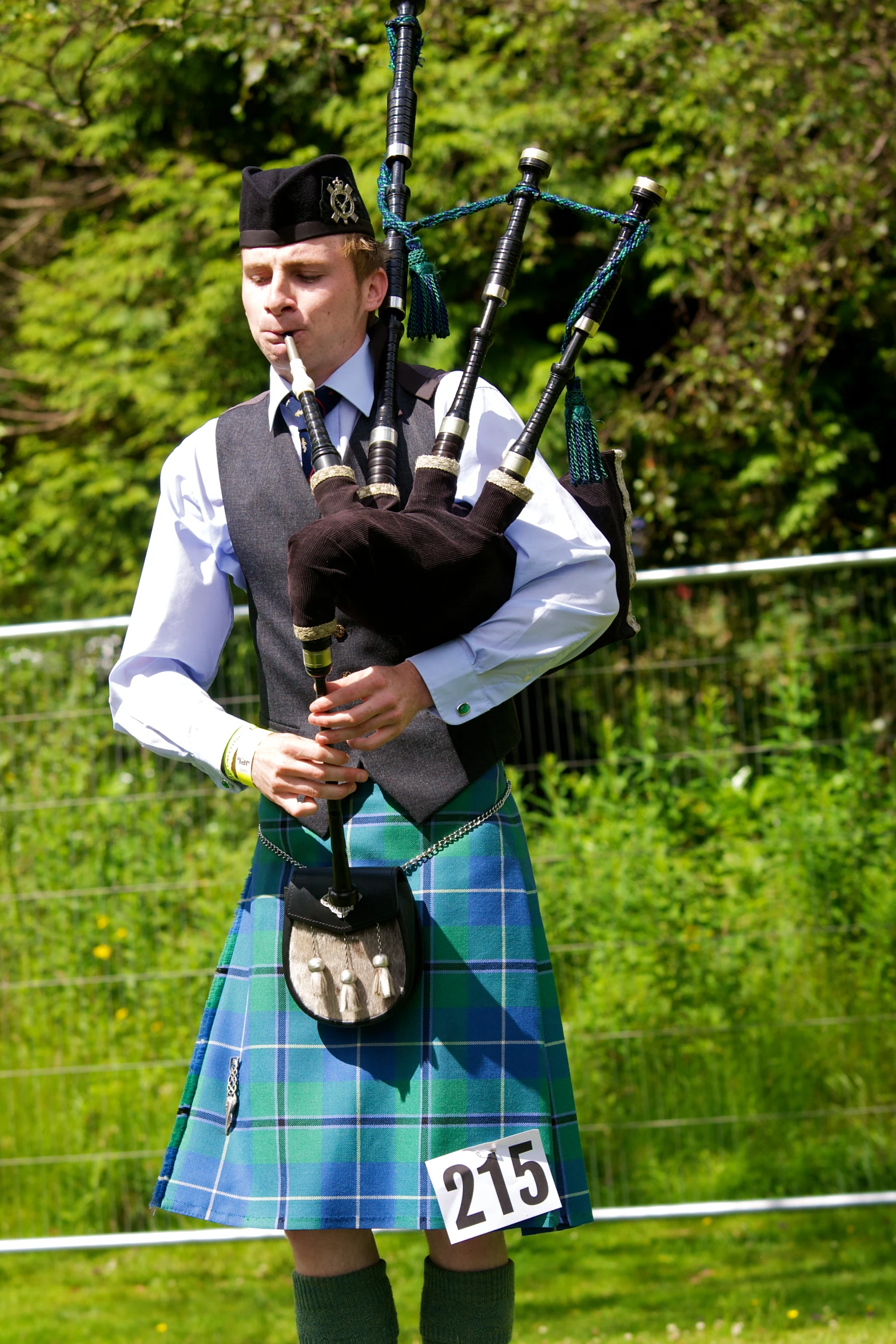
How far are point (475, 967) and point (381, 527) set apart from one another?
61cm

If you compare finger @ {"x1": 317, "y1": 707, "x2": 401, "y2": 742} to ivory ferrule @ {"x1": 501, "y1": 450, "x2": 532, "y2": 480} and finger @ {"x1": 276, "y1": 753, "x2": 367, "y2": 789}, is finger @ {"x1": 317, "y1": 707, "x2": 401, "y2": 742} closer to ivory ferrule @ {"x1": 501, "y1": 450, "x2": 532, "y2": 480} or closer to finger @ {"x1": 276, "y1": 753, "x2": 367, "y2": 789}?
finger @ {"x1": 276, "y1": 753, "x2": 367, "y2": 789}

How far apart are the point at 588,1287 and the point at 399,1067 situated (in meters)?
1.67

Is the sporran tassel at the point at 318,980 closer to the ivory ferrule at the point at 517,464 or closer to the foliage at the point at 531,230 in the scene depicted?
the ivory ferrule at the point at 517,464

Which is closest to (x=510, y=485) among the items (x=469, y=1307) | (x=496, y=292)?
(x=496, y=292)

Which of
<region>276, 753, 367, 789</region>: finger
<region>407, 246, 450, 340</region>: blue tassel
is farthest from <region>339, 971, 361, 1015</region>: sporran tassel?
<region>407, 246, 450, 340</region>: blue tassel

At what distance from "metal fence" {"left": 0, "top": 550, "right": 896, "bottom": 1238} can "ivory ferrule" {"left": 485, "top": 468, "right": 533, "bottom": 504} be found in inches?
62.5

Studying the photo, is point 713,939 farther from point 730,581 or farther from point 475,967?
point 475,967

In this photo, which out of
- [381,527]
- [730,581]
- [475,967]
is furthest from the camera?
[730,581]

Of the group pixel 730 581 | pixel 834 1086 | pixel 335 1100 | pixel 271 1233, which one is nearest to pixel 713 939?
pixel 834 1086

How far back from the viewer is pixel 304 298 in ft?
5.53

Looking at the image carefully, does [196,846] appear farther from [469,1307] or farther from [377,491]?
[377,491]

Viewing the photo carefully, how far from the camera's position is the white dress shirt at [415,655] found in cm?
163

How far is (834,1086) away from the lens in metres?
3.22

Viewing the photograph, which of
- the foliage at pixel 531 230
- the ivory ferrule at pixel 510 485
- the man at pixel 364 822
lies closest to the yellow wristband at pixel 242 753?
the man at pixel 364 822
